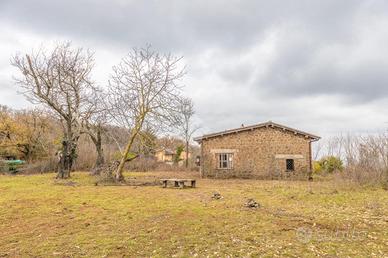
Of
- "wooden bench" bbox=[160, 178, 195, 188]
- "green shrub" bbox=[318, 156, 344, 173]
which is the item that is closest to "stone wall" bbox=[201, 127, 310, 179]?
"green shrub" bbox=[318, 156, 344, 173]

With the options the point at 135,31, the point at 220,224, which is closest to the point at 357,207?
the point at 220,224

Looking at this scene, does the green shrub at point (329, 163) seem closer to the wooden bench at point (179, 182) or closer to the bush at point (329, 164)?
the bush at point (329, 164)

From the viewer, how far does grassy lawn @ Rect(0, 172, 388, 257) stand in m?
5.62

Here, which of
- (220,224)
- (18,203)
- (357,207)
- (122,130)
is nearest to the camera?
(220,224)

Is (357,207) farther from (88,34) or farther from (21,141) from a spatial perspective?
(21,141)

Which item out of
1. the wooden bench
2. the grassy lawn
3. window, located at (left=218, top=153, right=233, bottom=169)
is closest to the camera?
the grassy lawn

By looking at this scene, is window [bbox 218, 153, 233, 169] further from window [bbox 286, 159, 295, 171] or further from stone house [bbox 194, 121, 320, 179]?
window [bbox 286, 159, 295, 171]

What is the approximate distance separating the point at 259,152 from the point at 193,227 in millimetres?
16506

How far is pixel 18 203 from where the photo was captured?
10797mm

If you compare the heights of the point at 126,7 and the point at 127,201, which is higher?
the point at 126,7

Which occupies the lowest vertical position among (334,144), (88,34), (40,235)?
(40,235)

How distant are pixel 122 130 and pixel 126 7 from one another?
35.1 ft

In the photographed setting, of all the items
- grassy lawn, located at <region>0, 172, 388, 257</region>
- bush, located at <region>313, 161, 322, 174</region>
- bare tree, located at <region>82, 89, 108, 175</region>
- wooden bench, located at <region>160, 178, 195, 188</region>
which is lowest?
grassy lawn, located at <region>0, 172, 388, 257</region>

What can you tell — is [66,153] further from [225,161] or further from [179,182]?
[225,161]
